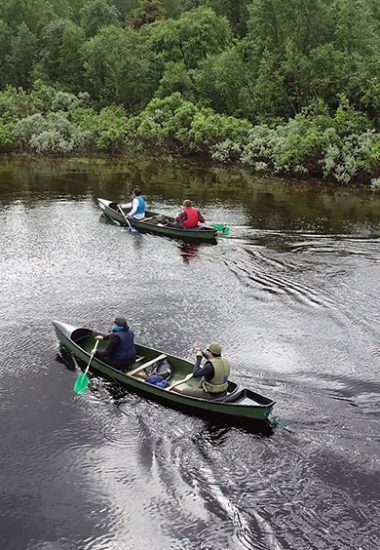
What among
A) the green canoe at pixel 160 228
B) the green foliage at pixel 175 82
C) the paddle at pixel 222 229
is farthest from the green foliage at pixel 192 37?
the paddle at pixel 222 229

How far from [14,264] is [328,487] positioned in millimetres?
15127

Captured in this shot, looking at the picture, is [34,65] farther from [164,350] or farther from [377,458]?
[377,458]

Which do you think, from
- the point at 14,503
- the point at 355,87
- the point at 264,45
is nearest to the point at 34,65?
the point at 264,45

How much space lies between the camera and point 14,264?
2180 centimetres

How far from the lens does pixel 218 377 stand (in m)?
12.8

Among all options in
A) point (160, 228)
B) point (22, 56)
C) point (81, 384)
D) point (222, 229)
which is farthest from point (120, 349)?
point (22, 56)

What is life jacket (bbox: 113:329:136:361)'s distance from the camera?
14.1m

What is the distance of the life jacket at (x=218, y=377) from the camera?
41.7 ft

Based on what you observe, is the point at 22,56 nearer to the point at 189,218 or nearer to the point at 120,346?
the point at 189,218

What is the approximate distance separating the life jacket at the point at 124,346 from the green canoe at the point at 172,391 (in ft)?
1.21

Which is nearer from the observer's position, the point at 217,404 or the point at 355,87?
the point at 217,404

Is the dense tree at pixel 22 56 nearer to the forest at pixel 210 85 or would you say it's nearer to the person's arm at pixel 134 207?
the forest at pixel 210 85

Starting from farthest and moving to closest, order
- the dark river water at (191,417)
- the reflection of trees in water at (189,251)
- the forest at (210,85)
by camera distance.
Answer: the forest at (210,85), the reflection of trees in water at (189,251), the dark river water at (191,417)

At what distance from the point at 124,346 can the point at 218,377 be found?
2750 millimetres
